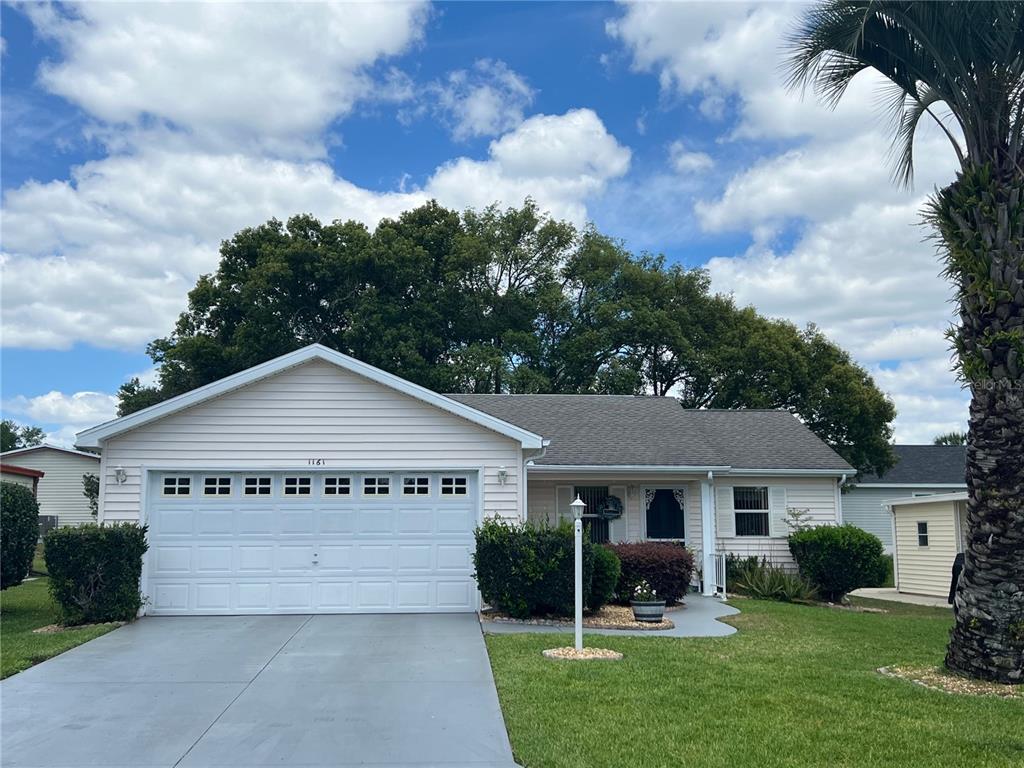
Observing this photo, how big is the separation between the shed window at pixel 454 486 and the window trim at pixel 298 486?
2.21m

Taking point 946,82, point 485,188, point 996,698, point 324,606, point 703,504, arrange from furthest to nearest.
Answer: point 485,188 → point 703,504 → point 324,606 → point 946,82 → point 996,698

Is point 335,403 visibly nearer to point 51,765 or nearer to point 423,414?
point 423,414

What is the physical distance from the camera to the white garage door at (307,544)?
1401 centimetres

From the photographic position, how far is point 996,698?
8383mm

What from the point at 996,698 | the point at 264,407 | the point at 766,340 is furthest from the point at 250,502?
the point at 766,340

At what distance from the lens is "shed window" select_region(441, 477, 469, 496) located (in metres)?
14.5

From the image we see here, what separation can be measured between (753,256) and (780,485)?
9.95 meters

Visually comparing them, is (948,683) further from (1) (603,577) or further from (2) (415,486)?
(2) (415,486)

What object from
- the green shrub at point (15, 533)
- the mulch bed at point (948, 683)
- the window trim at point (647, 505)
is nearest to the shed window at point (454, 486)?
the window trim at point (647, 505)

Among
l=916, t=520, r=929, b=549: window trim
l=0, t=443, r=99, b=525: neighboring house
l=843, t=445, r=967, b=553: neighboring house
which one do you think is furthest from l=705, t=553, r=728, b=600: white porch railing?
l=0, t=443, r=99, b=525: neighboring house

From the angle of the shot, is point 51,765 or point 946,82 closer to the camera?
point 51,765

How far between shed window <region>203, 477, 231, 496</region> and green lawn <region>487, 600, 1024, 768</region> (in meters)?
5.43

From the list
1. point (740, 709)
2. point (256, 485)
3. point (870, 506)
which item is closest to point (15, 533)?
point (256, 485)

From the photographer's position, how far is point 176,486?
14164mm
